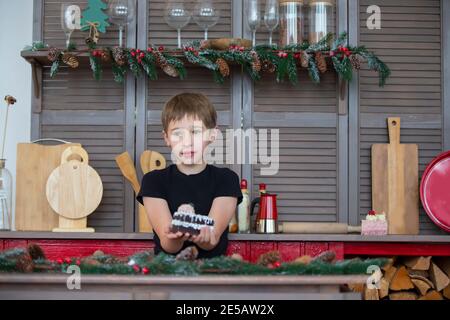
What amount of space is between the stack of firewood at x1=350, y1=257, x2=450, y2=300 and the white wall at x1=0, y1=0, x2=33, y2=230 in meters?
1.72

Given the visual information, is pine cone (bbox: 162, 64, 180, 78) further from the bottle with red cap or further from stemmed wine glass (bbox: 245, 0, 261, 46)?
the bottle with red cap

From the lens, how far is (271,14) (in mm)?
3408

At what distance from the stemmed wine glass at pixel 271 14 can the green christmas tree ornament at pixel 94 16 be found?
2.26 ft

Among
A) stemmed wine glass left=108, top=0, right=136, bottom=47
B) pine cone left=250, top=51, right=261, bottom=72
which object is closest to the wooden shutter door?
stemmed wine glass left=108, top=0, right=136, bottom=47

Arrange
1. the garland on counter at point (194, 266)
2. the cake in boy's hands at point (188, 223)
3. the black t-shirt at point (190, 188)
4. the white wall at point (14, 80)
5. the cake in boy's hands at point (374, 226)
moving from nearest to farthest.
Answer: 1. the garland on counter at point (194, 266)
2. the cake in boy's hands at point (188, 223)
3. the black t-shirt at point (190, 188)
4. the cake in boy's hands at point (374, 226)
5. the white wall at point (14, 80)

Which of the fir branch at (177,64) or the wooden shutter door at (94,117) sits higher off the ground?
the fir branch at (177,64)

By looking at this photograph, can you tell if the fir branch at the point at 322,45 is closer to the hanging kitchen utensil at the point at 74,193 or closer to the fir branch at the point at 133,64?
the fir branch at the point at 133,64

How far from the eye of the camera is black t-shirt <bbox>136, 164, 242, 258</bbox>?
220cm

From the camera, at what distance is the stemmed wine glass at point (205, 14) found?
3.41 meters

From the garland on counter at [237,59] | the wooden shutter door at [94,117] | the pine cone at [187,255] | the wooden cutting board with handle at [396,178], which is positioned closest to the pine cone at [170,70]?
the garland on counter at [237,59]

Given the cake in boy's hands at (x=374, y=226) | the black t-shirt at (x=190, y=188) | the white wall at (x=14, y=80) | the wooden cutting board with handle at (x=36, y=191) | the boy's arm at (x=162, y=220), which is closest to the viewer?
the boy's arm at (x=162, y=220)

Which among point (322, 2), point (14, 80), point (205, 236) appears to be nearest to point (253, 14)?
point (322, 2)

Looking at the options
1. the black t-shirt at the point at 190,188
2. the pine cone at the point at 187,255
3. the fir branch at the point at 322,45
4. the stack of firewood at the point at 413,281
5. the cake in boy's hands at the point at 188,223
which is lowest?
the stack of firewood at the point at 413,281
